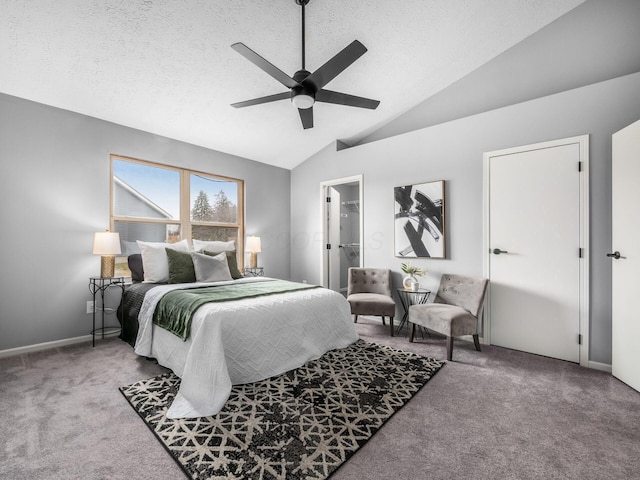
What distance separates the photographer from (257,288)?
9.30 ft

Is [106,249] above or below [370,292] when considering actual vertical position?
above

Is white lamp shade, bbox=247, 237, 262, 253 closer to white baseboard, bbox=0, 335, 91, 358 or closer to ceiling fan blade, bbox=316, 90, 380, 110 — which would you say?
white baseboard, bbox=0, 335, 91, 358

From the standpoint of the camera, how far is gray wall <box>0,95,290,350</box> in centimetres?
283

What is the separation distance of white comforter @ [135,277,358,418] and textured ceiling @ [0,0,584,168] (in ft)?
6.94

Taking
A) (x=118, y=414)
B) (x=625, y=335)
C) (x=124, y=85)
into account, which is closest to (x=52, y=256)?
(x=124, y=85)

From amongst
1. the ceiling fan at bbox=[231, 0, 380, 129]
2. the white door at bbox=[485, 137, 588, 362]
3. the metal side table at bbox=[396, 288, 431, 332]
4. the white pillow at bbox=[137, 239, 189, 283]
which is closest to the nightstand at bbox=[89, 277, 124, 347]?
the white pillow at bbox=[137, 239, 189, 283]

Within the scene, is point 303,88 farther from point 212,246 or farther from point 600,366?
point 600,366

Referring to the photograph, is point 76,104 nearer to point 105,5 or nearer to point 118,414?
point 105,5

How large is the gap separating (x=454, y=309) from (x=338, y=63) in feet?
8.24

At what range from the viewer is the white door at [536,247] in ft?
8.99


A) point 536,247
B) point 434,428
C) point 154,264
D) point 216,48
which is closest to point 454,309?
point 536,247

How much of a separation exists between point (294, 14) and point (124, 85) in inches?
73.4

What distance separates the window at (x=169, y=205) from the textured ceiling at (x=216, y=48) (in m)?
0.61

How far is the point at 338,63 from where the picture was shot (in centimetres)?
205
